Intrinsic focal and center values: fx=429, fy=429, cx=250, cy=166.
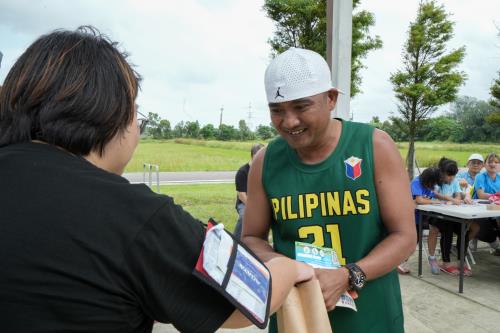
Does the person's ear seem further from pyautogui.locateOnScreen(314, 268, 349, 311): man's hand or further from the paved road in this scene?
the paved road

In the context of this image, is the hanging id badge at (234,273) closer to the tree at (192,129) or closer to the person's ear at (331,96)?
the person's ear at (331,96)

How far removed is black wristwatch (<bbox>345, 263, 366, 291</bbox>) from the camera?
150cm

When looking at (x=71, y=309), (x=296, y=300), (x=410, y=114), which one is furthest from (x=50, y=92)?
(x=410, y=114)

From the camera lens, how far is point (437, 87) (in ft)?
43.9

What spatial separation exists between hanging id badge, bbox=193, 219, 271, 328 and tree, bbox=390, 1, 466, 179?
1305cm

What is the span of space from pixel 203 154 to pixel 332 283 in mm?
12498

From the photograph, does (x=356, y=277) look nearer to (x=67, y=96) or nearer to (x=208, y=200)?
(x=67, y=96)

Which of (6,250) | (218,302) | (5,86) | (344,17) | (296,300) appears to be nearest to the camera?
(6,250)

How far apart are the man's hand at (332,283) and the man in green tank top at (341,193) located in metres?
0.06

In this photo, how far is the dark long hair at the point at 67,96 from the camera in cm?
89

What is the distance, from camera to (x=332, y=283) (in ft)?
4.70

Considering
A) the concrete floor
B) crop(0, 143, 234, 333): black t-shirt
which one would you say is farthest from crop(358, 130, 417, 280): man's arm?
the concrete floor

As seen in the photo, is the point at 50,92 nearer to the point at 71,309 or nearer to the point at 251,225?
the point at 71,309

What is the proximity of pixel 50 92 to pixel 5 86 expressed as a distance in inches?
6.2
